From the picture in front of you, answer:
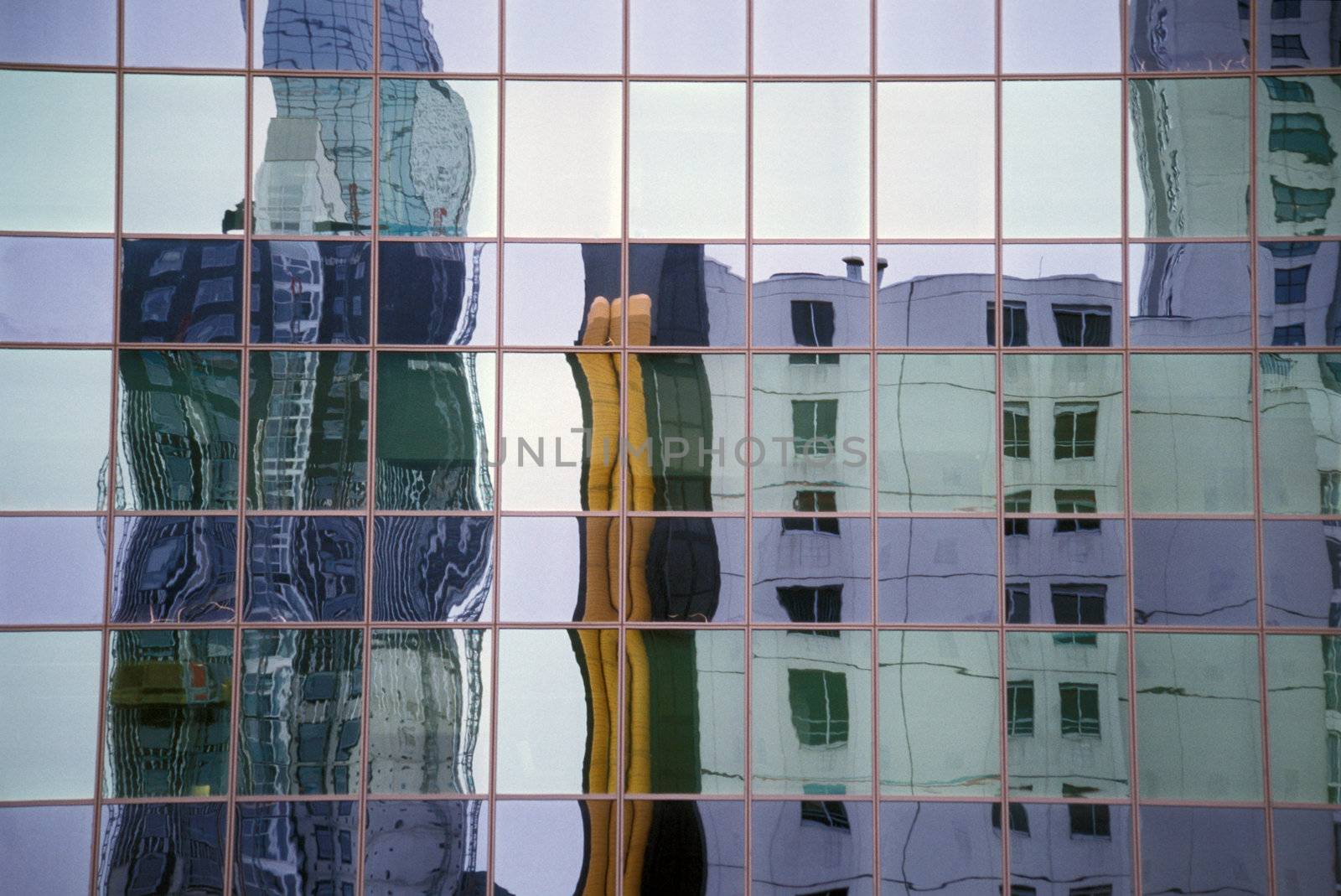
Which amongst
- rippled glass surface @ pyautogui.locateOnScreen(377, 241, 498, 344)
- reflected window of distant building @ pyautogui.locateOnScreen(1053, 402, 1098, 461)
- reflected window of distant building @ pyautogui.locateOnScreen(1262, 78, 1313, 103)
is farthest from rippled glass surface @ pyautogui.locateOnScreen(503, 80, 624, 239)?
reflected window of distant building @ pyautogui.locateOnScreen(1262, 78, 1313, 103)

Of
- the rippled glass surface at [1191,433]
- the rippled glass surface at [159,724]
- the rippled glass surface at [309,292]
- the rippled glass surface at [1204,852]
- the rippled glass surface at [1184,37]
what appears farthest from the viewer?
the rippled glass surface at [1184,37]

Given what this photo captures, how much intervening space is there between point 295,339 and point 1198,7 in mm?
10452

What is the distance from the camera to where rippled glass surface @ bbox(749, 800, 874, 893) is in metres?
11.2

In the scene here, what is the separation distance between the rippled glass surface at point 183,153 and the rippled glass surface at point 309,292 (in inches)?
23.1

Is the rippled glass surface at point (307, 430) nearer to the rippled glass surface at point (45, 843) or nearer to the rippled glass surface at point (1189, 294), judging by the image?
the rippled glass surface at point (45, 843)

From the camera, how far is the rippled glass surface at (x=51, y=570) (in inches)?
443

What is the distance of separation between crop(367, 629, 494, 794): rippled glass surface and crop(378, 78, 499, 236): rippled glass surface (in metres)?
4.44

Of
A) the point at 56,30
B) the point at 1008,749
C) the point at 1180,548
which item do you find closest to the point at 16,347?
the point at 56,30

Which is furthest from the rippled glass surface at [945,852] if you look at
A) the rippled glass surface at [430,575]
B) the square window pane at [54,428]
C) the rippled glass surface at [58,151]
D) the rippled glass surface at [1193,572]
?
the rippled glass surface at [58,151]

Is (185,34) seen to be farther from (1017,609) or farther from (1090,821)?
(1090,821)

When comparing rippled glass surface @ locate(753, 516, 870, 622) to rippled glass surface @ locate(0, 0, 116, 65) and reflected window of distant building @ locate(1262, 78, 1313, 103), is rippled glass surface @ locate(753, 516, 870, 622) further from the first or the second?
rippled glass surface @ locate(0, 0, 116, 65)

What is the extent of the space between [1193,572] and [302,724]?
31.5 ft

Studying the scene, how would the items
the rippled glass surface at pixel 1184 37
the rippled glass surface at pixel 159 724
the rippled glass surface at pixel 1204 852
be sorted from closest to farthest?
the rippled glass surface at pixel 1204 852 < the rippled glass surface at pixel 159 724 < the rippled glass surface at pixel 1184 37

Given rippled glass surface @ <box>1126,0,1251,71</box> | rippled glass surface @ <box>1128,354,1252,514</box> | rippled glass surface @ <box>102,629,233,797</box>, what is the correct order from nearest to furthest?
→ 1. rippled glass surface @ <box>102,629,233,797</box>
2. rippled glass surface @ <box>1128,354,1252,514</box>
3. rippled glass surface @ <box>1126,0,1251,71</box>
